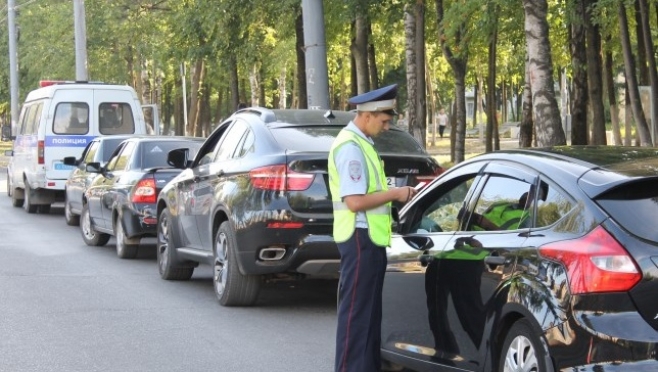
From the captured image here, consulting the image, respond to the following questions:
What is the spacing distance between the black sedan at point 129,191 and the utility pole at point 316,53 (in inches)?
72.7

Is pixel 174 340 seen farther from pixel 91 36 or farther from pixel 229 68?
pixel 91 36

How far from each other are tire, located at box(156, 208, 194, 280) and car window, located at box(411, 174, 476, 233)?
5.92 metres

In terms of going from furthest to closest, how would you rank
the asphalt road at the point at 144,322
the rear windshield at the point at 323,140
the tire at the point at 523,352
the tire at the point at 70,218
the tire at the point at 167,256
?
the tire at the point at 70,218
the tire at the point at 167,256
the rear windshield at the point at 323,140
the asphalt road at the point at 144,322
the tire at the point at 523,352

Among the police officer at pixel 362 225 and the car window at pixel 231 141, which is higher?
the car window at pixel 231 141

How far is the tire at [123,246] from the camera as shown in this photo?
50.8ft

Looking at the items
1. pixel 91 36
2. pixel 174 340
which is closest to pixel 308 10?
pixel 174 340

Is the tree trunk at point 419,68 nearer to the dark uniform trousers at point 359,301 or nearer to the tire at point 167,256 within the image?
the tire at point 167,256

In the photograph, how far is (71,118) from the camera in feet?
76.9

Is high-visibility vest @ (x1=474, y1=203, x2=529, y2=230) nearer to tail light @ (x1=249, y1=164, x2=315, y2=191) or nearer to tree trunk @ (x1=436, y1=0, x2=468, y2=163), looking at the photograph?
tail light @ (x1=249, y1=164, x2=315, y2=191)

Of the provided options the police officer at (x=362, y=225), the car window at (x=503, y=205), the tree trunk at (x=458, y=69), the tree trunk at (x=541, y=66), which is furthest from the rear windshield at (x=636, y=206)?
the tree trunk at (x=458, y=69)

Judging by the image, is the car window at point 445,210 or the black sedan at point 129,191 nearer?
the car window at point 445,210

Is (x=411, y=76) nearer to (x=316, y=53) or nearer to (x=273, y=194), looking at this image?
(x=316, y=53)

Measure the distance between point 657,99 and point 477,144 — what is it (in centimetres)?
3047

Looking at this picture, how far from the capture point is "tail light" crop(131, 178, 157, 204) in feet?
49.1
